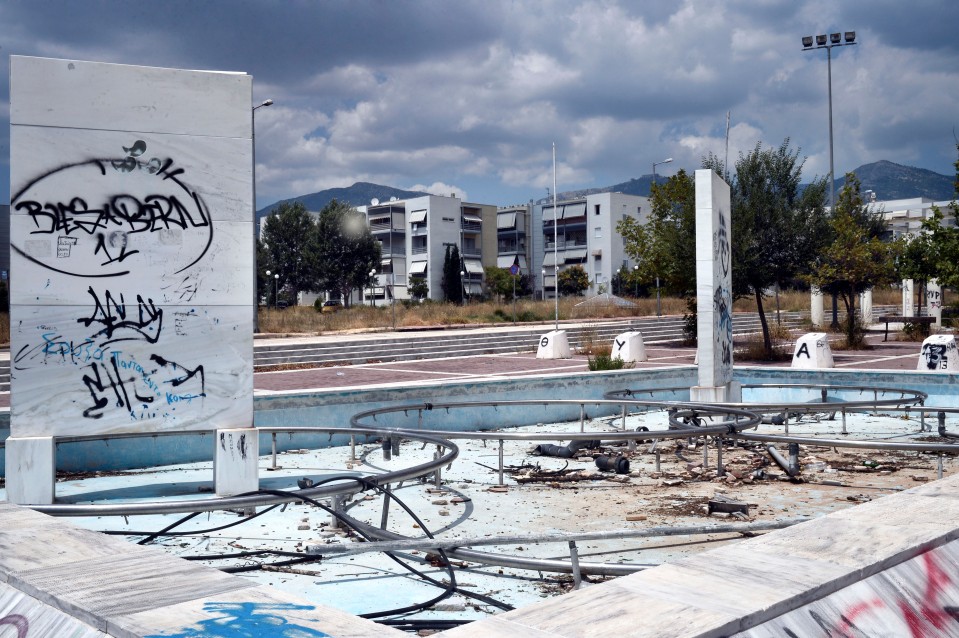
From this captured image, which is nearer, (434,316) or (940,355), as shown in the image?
(940,355)

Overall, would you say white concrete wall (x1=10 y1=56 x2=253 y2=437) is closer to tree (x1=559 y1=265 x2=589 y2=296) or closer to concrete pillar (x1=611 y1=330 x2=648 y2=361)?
concrete pillar (x1=611 y1=330 x2=648 y2=361)

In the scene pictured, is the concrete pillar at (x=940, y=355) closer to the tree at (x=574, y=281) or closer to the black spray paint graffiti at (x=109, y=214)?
the black spray paint graffiti at (x=109, y=214)

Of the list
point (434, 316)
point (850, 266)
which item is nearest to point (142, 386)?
point (850, 266)

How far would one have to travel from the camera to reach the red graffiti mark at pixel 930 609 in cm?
301

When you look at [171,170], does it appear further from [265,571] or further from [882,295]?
[882,295]

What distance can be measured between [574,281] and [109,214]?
7657 cm

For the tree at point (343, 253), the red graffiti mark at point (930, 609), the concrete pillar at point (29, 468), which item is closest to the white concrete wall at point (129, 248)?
the concrete pillar at point (29, 468)

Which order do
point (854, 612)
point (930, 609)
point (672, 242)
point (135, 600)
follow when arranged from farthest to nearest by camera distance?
Result: point (672, 242), point (930, 609), point (854, 612), point (135, 600)

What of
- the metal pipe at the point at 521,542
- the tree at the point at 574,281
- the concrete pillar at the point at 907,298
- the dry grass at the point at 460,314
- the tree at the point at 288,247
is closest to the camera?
the metal pipe at the point at 521,542

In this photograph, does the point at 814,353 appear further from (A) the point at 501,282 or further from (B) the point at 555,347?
(A) the point at 501,282

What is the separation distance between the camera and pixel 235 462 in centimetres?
748

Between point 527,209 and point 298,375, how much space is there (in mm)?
76685

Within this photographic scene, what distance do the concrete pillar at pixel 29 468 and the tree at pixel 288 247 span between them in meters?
67.8

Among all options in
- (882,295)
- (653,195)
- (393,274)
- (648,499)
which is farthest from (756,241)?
(393,274)
